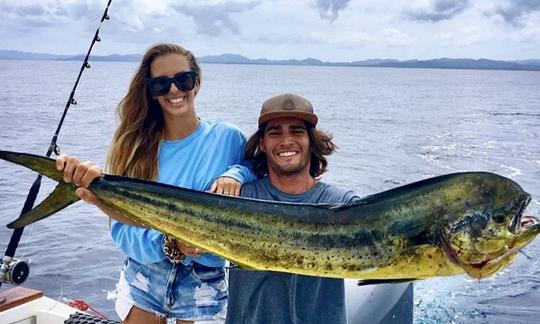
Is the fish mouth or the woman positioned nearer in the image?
the fish mouth

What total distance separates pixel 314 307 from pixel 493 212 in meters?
0.98

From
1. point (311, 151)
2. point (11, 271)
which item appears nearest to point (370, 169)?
point (11, 271)

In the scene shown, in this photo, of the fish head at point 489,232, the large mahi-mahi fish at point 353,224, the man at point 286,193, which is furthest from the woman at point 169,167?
the fish head at point 489,232

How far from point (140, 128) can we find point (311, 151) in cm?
100

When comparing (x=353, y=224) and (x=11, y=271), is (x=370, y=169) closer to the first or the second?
(x=11, y=271)

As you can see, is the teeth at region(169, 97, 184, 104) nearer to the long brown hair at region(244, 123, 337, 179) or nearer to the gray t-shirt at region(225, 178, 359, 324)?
the long brown hair at region(244, 123, 337, 179)

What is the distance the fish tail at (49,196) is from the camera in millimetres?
2297

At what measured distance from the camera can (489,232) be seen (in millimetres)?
2133

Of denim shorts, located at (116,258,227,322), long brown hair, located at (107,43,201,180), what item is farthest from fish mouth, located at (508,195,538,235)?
Answer: long brown hair, located at (107,43,201,180)

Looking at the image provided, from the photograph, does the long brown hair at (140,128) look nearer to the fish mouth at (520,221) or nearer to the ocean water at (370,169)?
the fish mouth at (520,221)

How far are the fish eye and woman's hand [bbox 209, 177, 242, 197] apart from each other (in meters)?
1.20

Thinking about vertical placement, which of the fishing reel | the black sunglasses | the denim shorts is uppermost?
the black sunglasses

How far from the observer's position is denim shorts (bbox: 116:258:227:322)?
3.06 metres

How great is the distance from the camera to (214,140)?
126 inches
